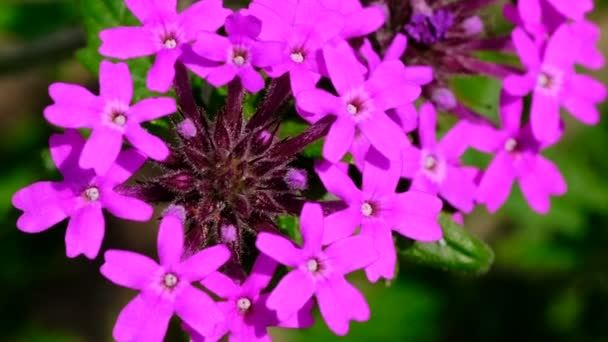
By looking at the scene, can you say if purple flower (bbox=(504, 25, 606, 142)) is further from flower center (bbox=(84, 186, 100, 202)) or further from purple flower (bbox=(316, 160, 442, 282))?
flower center (bbox=(84, 186, 100, 202))

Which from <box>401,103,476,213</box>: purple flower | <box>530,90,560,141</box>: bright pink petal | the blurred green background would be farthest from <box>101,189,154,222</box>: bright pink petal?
the blurred green background

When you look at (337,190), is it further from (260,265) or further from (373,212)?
(260,265)

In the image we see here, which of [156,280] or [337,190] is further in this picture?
[337,190]

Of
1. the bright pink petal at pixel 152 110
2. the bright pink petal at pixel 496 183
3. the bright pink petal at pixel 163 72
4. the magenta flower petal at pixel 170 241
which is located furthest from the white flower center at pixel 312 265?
the bright pink petal at pixel 496 183

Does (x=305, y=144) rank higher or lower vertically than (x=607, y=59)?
higher

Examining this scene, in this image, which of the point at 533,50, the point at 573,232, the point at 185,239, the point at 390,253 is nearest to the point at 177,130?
the point at 185,239

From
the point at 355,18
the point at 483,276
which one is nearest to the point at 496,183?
the point at 355,18

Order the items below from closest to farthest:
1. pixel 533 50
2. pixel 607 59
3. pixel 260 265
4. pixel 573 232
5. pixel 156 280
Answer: pixel 156 280, pixel 260 265, pixel 533 50, pixel 573 232, pixel 607 59

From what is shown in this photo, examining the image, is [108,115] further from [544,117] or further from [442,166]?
[544,117]
